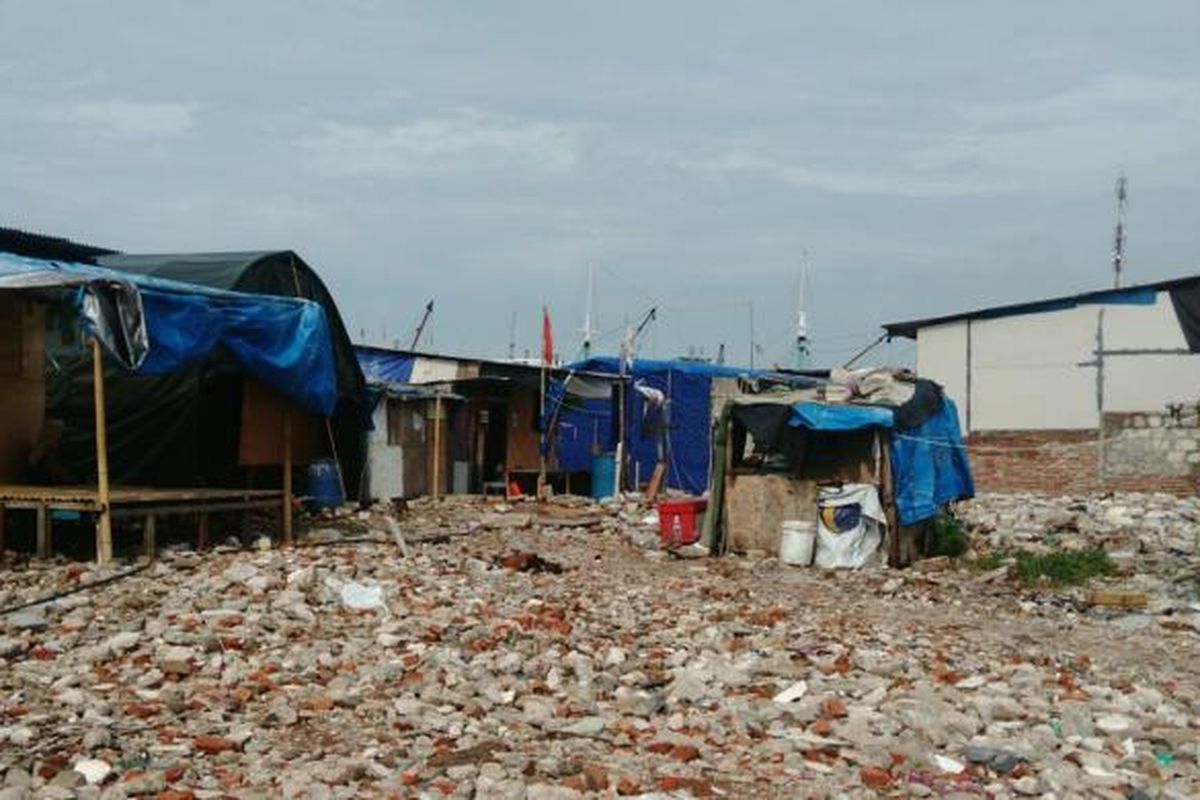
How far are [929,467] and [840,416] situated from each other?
165cm

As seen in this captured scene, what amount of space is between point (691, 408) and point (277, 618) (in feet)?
53.7

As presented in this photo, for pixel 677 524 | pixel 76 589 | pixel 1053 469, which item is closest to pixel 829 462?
pixel 677 524

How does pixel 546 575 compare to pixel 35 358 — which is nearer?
pixel 546 575

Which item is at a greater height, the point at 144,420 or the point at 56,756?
the point at 144,420

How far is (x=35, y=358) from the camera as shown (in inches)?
477

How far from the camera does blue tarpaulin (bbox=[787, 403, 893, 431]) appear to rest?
43.2 ft

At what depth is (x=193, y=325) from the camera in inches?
436

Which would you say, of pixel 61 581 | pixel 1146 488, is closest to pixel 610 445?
pixel 1146 488

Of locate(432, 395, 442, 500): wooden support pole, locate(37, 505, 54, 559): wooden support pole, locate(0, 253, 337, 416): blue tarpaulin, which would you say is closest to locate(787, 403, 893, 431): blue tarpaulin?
locate(0, 253, 337, 416): blue tarpaulin

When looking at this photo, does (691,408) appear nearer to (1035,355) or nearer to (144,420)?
(1035,355)

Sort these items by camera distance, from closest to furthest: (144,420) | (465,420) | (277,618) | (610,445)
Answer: (277,618), (144,420), (465,420), (610,445)

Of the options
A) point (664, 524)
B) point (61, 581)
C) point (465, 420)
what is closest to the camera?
point (61, 581)

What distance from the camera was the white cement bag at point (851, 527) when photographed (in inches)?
521

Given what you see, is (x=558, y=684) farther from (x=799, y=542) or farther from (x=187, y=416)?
(x=187, y=416)
